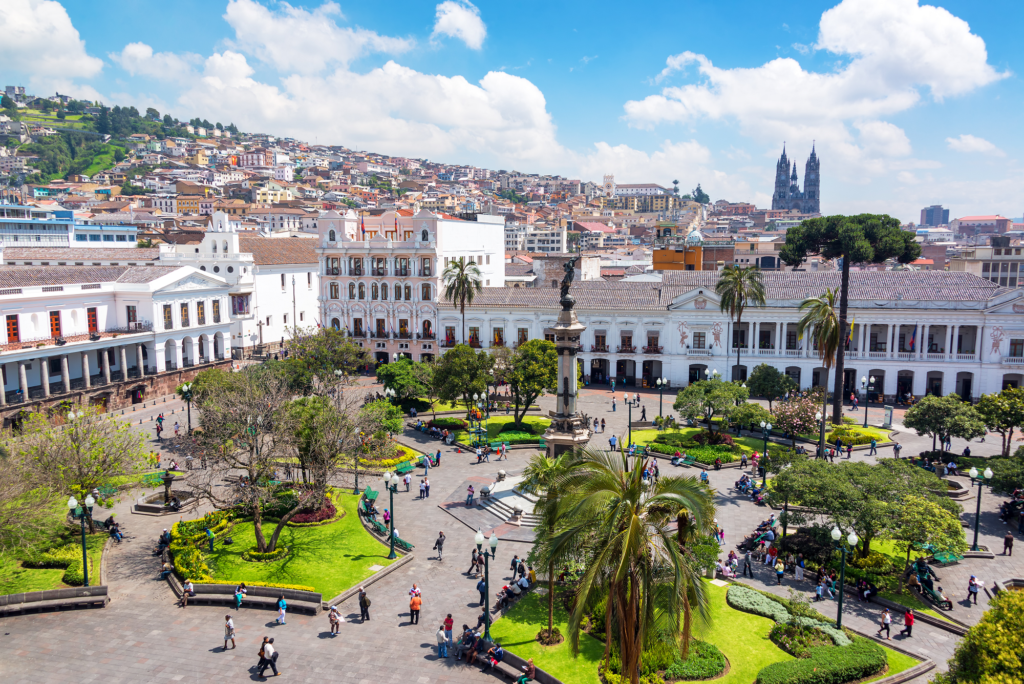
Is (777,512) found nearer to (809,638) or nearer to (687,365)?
(809,638)

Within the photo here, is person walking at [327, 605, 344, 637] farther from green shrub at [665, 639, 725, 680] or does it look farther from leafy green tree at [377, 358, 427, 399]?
leafy green tree at [377, 358, 427, 399]

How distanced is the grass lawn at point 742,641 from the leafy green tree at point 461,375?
22605mm

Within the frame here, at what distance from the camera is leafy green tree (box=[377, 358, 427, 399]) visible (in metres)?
46.8

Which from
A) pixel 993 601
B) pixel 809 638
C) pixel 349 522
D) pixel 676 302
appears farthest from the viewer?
pixel 676 302

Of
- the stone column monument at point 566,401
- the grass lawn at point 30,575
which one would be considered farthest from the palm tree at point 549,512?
the grass lawn at point 30,575

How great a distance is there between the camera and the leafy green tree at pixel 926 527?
76.7 feet

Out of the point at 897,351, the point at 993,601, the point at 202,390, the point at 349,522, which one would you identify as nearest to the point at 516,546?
the point at 349,522

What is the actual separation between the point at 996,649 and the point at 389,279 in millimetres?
56181

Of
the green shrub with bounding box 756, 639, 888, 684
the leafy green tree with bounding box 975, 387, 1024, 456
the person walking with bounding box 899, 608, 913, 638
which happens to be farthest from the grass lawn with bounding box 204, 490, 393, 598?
the leafy green tree with bounding box 975, 387, 1024, 456

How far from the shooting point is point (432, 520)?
31188 millimetres

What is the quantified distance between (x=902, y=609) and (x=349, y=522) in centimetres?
2134

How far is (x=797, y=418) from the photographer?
39.4 m

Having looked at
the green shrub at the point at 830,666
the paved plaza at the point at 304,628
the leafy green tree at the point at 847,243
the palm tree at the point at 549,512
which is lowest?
the paved plaza at the point at 304,628

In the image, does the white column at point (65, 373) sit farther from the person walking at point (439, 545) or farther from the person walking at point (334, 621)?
the person walking at point (334, 621)
